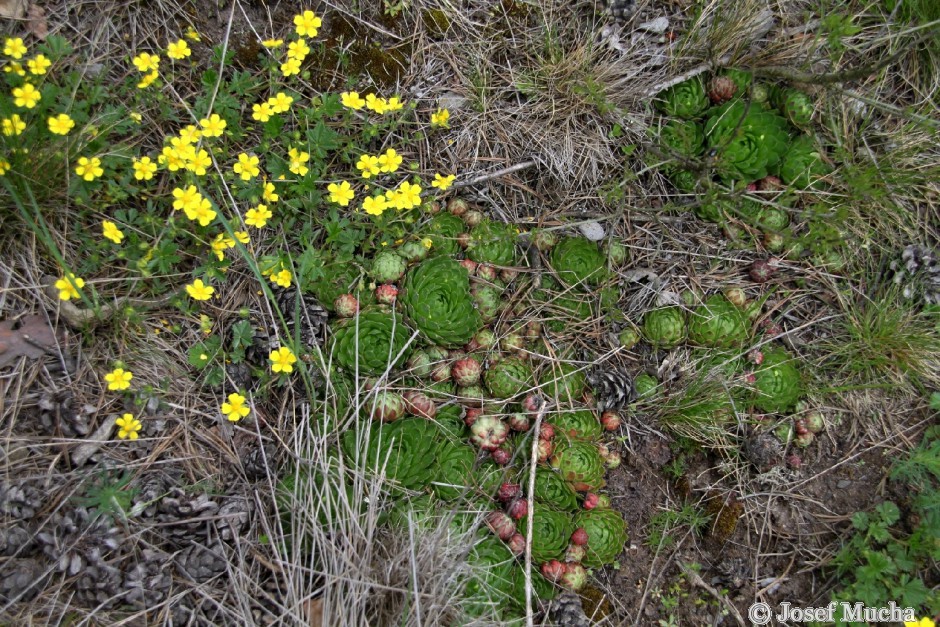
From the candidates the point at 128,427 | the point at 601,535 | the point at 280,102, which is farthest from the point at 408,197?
the point at 601,535

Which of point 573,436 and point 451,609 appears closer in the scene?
point 451,609

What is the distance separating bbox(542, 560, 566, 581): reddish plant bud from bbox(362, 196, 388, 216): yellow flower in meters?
2.09

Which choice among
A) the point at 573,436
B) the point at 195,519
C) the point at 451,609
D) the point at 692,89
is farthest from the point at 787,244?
the point at 195,519

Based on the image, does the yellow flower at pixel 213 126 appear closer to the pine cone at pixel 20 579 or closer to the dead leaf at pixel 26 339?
the dead leaf at pixel 26 339

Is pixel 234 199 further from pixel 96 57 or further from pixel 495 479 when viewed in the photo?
pixel 495 479

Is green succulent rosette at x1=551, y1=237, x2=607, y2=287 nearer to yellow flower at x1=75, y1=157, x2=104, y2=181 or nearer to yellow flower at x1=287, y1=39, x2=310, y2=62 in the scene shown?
yellow flower at x1=287, y1=39, x2=310, y2=62

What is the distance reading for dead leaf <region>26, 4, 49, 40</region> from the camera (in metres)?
3.25

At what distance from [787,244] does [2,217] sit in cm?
447

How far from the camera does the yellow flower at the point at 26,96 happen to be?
2.91m

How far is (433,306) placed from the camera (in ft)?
10.7

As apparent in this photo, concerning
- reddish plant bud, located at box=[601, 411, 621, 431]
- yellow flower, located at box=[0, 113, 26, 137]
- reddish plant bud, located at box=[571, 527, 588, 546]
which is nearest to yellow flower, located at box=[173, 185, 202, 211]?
yellow flower, located at box=[0, 113, 26, 137]

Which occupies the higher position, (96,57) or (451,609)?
(96,57)

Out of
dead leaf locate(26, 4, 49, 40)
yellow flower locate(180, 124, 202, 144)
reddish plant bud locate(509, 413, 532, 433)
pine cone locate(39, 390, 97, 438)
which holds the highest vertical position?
dead leaf locate(26, 4, 49, 40)

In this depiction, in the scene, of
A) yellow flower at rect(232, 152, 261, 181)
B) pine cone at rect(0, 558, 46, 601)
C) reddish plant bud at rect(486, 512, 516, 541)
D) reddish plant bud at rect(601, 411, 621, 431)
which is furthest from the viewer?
reddish plant bud at rect(601, 411, 621, 431)
